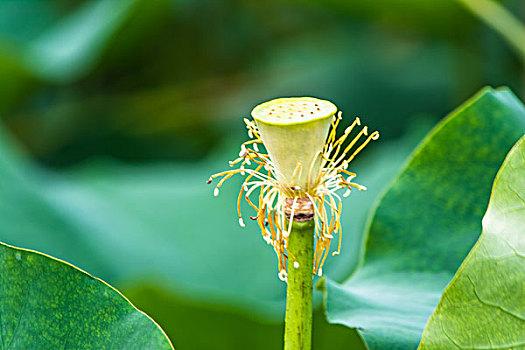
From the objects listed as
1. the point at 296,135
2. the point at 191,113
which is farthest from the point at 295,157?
the point at 191,113

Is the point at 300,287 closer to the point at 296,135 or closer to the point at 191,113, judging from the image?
the point at 296,135

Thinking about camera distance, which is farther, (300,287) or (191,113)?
(191,113)

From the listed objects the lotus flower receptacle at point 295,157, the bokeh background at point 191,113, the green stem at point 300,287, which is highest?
the lotus flower receptacle at point 295,157

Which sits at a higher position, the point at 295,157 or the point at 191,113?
the point at 295,157

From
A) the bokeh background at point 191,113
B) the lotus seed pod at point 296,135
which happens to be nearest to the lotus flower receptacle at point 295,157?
the lotus seed pod at point 296,135

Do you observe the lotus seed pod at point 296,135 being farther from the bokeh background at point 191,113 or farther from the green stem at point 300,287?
the bokeh background at point 191,113

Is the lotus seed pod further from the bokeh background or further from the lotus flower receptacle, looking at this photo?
the bokeh background

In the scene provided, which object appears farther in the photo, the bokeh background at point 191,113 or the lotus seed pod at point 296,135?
the bokeh background at point 191,113
